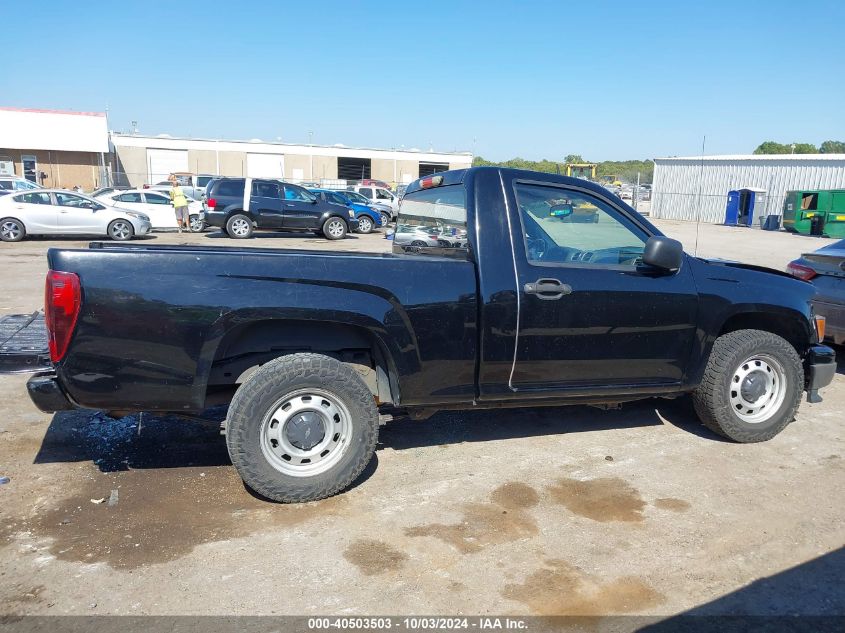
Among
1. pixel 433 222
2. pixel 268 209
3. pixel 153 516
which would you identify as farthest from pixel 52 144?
pixel 153 516

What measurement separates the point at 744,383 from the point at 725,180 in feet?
123

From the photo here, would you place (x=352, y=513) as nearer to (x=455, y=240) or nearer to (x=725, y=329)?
(x=455, y=240)

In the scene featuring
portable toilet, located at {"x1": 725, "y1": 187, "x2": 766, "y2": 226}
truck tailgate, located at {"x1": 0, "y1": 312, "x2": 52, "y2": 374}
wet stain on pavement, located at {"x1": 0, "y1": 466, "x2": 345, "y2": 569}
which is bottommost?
wet stain on pavement, located at {"x1": 0, "y1": 466, "x2": 345, "y2": 569}

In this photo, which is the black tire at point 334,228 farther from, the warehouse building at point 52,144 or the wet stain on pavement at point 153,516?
the warehouse building at point 52,144

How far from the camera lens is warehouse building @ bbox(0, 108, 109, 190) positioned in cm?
4247

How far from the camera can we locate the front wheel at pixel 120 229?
19.4 metres

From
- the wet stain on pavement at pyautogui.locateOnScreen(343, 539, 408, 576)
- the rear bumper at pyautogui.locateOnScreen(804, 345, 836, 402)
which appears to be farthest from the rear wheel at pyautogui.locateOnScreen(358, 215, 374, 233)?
the wet stain on pavement at pyautogui.locateOnScreen(343, 539, 408, 576)

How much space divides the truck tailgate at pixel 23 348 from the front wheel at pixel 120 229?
51.6 feet

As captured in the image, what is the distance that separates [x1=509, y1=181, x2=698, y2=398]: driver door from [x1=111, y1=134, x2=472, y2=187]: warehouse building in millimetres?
38779

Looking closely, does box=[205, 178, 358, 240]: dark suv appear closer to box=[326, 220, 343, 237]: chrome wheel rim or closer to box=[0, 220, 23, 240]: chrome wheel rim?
box=[326, 220, 343, 237]: chrome wheel rim

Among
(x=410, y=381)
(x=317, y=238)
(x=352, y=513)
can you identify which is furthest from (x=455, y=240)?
(x=317, y=238)

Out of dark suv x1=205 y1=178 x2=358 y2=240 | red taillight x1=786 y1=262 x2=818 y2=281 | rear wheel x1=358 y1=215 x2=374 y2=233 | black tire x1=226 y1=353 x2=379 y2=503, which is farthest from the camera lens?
rear wheel x1=358 y1=215 x2=374 y2=233

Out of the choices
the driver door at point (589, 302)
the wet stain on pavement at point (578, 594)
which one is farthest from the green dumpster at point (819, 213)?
the wet stain on pavement at point (578, 594)

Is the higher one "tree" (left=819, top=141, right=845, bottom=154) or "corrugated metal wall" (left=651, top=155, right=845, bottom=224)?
"tree" (left=819, top=141, right=845, bottom=154)
